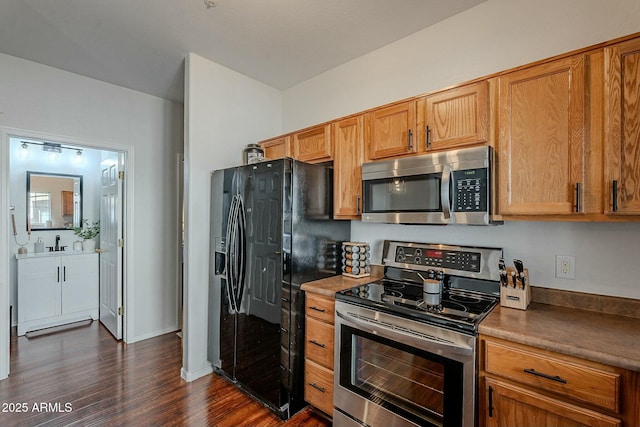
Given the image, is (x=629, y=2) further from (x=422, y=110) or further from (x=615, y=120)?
(x=422, y=110)

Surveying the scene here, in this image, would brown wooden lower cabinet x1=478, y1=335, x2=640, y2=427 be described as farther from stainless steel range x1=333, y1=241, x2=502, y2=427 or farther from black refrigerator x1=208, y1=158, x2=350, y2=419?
black refrigerator x1=208, y1=158, x2=350, y2=419

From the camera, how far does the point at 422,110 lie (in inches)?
75.5

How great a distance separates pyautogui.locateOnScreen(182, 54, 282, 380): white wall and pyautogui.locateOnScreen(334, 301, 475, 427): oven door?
1.42 meters

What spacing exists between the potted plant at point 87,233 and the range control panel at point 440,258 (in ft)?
13.5

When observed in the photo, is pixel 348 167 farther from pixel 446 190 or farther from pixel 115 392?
pixel 115 392

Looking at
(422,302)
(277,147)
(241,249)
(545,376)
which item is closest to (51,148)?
(277,147)

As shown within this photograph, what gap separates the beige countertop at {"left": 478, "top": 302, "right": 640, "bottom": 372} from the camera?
111 cm

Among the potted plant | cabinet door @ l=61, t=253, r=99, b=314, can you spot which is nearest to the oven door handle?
cabinet door @ l=61, t=253, r=99, b=314

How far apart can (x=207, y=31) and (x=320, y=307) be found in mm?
2234

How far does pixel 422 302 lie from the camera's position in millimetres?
1696

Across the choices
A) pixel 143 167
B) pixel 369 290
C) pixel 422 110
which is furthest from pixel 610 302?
pixel 143 167

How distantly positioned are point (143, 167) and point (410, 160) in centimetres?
308

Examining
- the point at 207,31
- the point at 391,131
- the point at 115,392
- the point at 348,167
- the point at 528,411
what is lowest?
the point at 115,392

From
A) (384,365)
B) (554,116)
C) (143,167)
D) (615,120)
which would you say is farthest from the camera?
(143,167)
